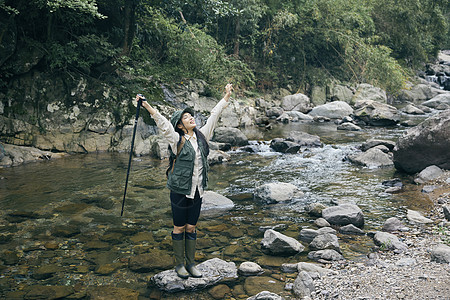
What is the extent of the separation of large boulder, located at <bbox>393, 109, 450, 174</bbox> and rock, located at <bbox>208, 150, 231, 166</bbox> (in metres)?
5.09

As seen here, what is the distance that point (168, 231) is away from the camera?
676cm

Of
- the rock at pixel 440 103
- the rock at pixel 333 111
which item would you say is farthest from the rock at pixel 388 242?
the rock at pixel 440 103

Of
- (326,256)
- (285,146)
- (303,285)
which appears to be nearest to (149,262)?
(303,285)

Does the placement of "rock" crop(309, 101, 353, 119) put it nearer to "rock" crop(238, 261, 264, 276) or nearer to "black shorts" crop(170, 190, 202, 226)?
"rock" crop(238, 261, 264, 276)

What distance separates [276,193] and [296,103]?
16.6m

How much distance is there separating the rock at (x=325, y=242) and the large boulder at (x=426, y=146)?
17.6 ft

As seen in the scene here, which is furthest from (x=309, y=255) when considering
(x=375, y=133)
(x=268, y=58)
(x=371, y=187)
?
(x=268, y=58)

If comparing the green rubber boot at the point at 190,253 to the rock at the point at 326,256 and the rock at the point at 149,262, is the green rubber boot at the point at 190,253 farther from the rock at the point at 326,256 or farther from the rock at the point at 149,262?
the rock at the point at 326,256

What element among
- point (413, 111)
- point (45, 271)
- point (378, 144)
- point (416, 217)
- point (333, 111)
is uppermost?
point (413, 111)

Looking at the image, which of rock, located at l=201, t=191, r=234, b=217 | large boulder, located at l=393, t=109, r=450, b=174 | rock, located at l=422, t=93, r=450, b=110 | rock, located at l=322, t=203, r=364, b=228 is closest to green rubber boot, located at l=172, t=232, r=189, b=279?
rock, located at l=201, t=191, r=234, b=217

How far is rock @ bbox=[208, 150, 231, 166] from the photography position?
1228cm

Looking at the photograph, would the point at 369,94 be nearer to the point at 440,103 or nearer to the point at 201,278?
the point at 440,103

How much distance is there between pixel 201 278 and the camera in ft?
16.0

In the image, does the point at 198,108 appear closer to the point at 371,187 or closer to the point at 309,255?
the point at 371,187
